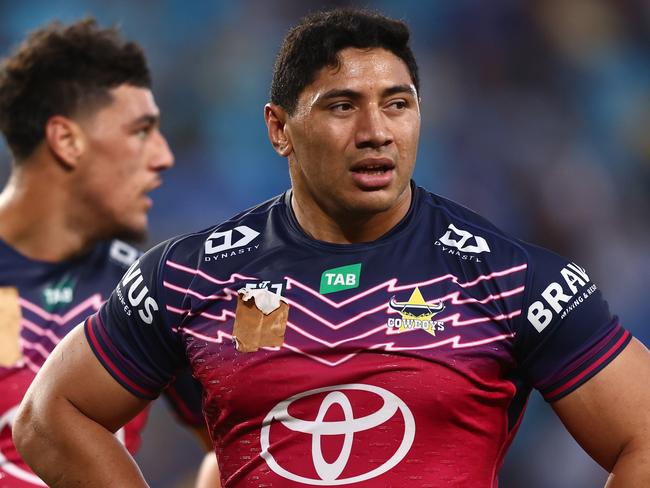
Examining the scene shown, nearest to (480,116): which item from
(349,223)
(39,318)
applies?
(39,318)

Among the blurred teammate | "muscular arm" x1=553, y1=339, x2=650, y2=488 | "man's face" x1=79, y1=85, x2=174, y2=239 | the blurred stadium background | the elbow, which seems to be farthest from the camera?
the blurred stadium background

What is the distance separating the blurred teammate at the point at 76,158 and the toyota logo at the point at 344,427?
1.65 metres

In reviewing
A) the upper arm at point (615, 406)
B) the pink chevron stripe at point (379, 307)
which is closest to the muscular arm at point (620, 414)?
the upper arm at point (615, 406)

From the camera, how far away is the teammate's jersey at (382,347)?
2.90 meters

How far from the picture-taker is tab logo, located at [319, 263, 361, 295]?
121 inches

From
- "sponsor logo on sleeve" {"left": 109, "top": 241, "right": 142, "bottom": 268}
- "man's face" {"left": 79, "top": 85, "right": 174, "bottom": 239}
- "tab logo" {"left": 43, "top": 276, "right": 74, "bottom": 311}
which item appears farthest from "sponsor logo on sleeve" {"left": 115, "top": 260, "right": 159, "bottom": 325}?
"man's face" {"left": 79, "top": 85, "right": 174, "bottom": 239}

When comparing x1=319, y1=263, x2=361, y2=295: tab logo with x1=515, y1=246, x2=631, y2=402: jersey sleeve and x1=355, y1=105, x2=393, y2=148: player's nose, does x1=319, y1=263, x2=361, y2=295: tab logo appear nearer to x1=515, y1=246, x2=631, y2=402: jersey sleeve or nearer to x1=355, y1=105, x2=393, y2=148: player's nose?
x1=355, y1=105, x2=393, y2=148: player's nose

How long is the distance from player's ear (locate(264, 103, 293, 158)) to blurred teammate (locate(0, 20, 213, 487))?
130 cm

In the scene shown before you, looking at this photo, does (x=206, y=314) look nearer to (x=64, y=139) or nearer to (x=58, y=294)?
(x=58, y=294)

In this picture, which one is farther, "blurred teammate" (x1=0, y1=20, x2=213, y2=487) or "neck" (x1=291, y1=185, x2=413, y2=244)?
"blurred teammate" (x1=0, y1=20, x2=213, y2=487)

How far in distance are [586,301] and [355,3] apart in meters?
4.95

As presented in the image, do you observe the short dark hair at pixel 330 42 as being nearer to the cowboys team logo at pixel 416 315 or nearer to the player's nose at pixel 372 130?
the player's nose at pixel 372 130

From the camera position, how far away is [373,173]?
121 inches

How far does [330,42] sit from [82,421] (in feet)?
4.15
